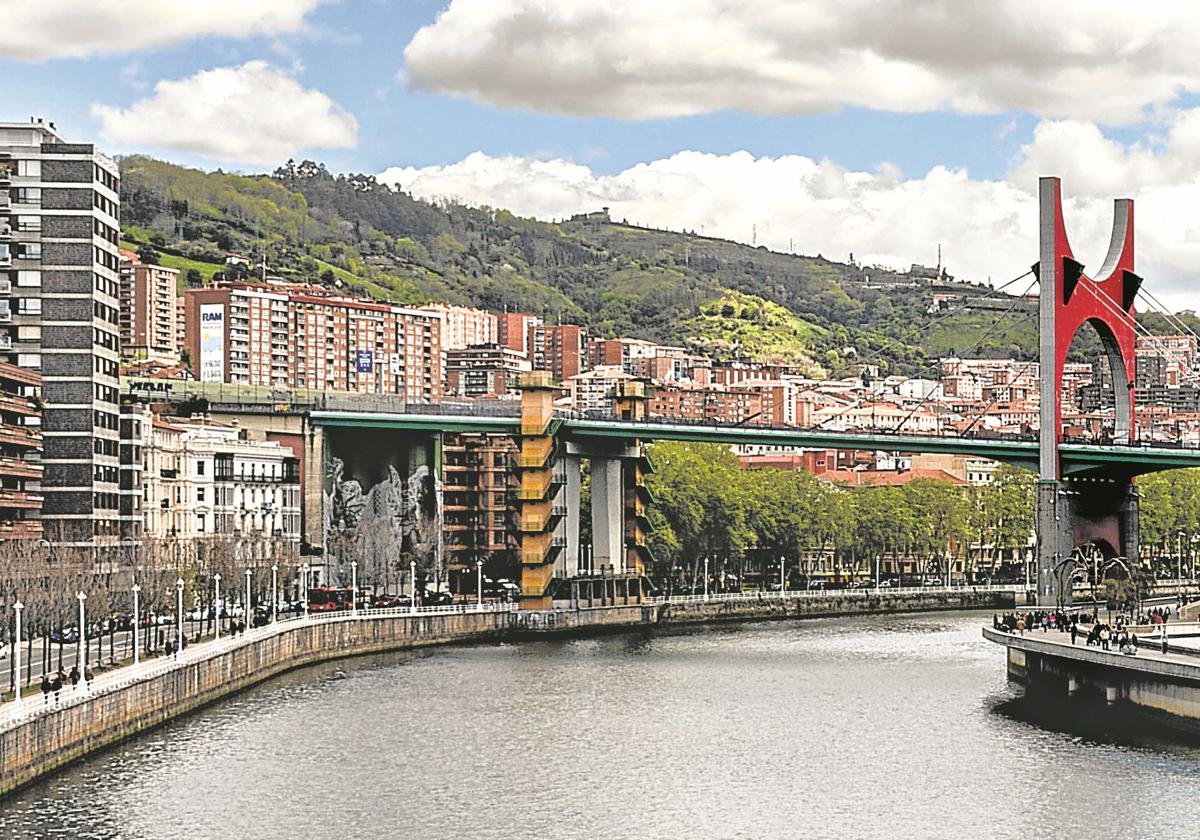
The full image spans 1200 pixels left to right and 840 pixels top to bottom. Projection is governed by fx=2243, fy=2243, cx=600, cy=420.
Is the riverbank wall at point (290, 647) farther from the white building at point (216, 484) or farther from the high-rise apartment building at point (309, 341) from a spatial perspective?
the high-rise apartment building at point (309, 341)

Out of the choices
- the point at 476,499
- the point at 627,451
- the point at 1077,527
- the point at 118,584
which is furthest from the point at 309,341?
the point at 118,584

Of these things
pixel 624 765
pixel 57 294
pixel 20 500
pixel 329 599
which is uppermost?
pixel 57 294

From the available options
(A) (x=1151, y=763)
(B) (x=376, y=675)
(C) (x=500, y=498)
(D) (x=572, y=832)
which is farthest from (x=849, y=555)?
(D) (x=572, y=832)

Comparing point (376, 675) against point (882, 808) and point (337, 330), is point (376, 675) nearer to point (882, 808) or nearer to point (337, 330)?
point (882, 808)

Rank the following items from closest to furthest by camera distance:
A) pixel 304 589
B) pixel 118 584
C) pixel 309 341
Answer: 1. pixel 118 584
2. pixel 304 589
3. pixel 309 341

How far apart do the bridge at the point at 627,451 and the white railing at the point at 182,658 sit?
19.3 feet

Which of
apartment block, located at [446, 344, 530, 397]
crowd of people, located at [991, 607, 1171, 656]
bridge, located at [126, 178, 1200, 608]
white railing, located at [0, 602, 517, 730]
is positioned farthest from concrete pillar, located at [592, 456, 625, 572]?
apartment block, located at [446, 344, 530, 397]

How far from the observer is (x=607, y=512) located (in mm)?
87062

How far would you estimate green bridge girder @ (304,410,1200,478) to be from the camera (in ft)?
246

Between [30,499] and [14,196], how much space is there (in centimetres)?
910

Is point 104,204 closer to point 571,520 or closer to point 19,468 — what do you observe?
point 19,468

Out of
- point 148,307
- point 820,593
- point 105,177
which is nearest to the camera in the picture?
point 105,177

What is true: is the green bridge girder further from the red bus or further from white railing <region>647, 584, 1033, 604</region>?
the red bus

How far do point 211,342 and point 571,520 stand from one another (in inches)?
2898
